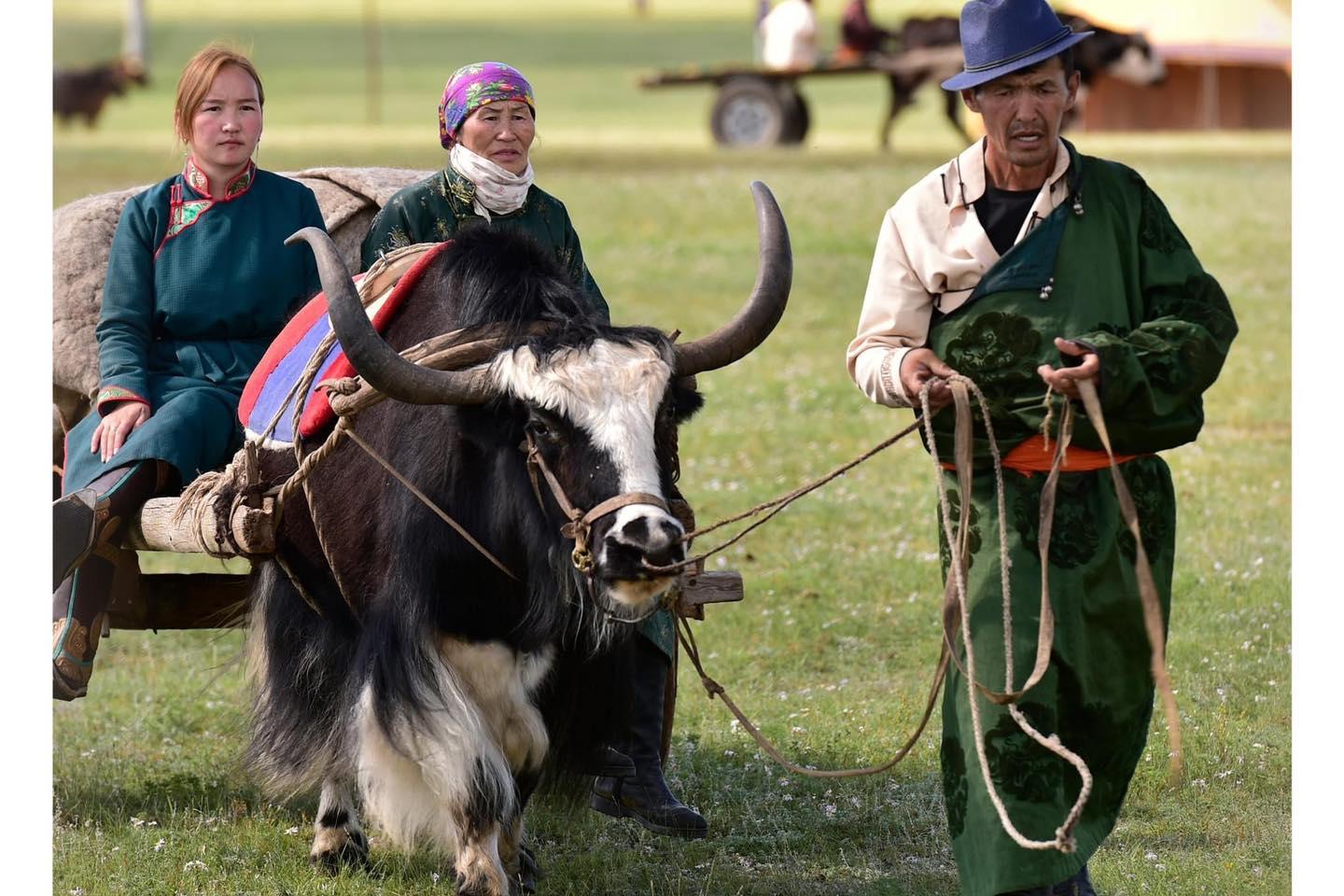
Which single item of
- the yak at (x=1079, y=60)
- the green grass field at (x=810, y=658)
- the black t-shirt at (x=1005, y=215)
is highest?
the yak at (x=1079, y=60)

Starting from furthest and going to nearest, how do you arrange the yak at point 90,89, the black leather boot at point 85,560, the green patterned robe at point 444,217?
the yak at point 90,89 < the green patterned robe at point 444,217 < the black leather boot at point 85,560

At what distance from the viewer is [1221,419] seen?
10.9 meters

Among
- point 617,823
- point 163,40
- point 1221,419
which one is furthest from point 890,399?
point 163,40

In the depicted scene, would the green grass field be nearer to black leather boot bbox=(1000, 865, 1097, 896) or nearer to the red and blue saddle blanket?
black leather boot bbox=(1000, 865, 1097, 896)

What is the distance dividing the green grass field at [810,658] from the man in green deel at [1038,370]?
871 millimetres

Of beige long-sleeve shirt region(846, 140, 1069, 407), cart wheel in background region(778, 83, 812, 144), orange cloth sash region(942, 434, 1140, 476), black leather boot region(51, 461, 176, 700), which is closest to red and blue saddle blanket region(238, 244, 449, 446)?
black leather boot region(51, 461, 176, 700)

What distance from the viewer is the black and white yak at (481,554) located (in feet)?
13.4

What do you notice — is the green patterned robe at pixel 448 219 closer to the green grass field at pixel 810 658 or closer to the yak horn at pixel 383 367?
the green grass field at pixel 810 658

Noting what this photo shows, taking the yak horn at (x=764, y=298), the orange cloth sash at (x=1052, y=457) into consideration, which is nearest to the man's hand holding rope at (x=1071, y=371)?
the orange cloth sash at (x=1052, y=457)

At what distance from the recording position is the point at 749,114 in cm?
2281

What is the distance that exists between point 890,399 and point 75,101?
27.5m

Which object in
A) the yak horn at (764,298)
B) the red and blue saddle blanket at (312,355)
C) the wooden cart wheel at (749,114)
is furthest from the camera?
the wooden cart wheel at (749,114)

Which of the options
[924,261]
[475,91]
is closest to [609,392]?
[924,261]
